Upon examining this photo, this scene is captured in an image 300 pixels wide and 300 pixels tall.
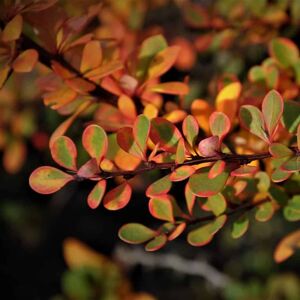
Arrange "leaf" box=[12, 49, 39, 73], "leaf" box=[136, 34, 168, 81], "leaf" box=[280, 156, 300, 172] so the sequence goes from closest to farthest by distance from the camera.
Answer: "leaf" box=[280, 156, 300, 172], "leaf" box=[12, 49, 39, 73], "leaf" box=[136, 34, 168, 81]

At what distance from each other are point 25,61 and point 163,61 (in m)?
0.18

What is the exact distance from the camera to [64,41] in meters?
0.75

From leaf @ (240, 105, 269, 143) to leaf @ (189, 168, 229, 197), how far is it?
51 millimetres

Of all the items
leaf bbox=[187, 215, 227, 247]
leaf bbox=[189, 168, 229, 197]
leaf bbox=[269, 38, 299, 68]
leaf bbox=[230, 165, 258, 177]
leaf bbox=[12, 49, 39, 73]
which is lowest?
leaf bbox=[187, 215, 227, 247]

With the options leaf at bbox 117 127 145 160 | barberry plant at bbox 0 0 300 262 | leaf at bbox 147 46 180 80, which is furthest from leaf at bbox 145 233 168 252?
leaf at bbox 147 46 180 80

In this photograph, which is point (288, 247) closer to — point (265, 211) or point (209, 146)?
point (265, 211)

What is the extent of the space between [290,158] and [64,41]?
0.31 m

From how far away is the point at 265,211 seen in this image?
747 mm

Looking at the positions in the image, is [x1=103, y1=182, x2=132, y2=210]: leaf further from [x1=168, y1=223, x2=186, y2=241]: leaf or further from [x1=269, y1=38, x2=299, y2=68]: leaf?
[x1=269, y1=38, x2=299, y2=68]: leaf

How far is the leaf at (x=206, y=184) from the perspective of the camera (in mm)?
607

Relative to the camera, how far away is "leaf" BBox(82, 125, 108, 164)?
64 cm

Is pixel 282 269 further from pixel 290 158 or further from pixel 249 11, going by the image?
pixel 290 158

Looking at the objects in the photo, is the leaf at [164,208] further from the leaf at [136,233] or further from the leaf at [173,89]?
the leaf at [173,89]

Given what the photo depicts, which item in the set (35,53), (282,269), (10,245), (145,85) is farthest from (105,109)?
(10,245)
